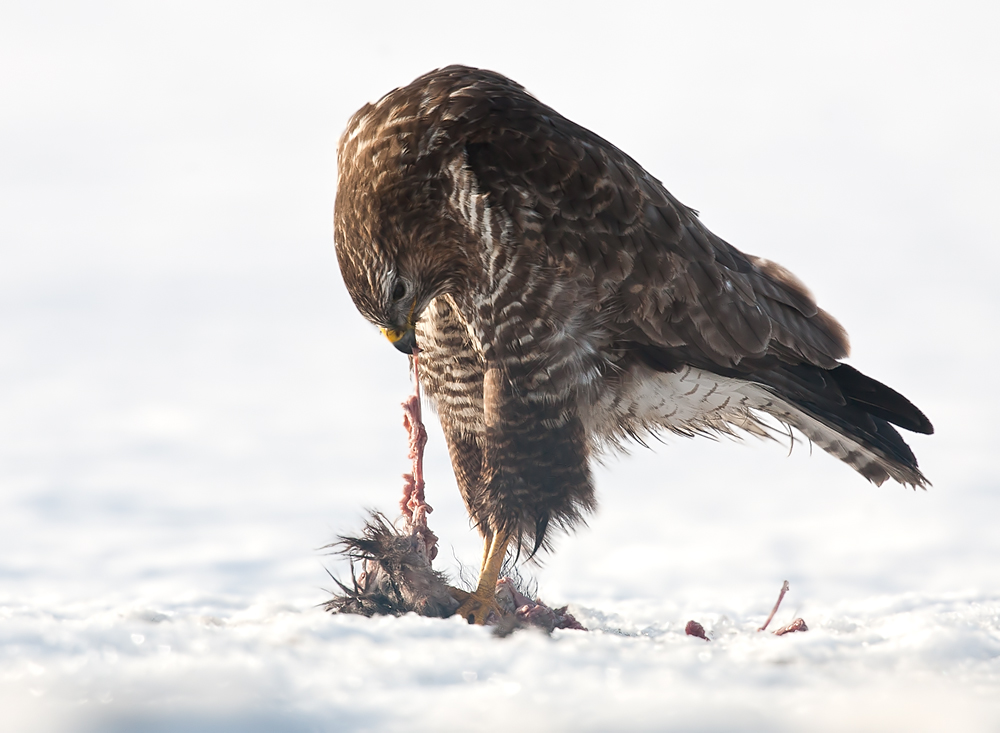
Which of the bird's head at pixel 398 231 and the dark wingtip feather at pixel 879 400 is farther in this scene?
the dark wingtip feather at pixel 879 400

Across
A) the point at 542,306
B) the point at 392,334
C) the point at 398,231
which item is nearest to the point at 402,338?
the point at 392,334

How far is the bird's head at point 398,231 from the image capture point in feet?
14.5

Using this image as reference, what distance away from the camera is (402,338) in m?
4.61

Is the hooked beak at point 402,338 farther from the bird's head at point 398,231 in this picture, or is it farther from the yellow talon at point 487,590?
the yellow talon at point 487,590

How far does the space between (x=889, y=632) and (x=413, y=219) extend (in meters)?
2.76

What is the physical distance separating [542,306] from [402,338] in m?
0.72

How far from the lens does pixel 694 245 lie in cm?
486

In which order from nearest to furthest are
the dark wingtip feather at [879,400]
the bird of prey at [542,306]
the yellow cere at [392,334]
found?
the bird of prey at [542,306] → the yellow cere at [392,334] → the dark wingtip feather at [879,400]

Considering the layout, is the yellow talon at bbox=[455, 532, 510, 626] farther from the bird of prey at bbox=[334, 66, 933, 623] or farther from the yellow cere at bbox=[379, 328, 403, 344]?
the yellow cere at bbox=[379, 328, 403, 344]

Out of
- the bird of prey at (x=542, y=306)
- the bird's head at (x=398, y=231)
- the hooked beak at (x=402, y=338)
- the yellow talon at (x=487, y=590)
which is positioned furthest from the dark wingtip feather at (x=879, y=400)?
the hooked beak at (x=402, y=338)

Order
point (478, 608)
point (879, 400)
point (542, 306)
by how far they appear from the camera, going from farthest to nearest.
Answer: point (879, 400), point (478, 608), point (542, 306)

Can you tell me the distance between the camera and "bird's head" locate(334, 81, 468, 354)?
175 inches

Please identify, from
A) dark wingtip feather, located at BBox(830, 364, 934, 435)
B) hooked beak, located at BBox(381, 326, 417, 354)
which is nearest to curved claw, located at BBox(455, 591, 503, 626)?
hooked beak, located at BBox(381, 326, 417, 354)

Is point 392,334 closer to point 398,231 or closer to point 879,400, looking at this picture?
point 398,231
